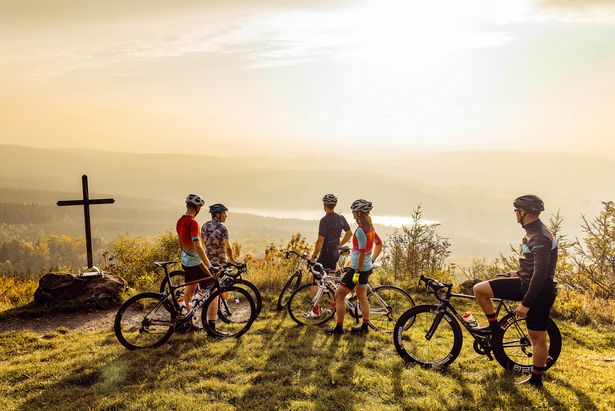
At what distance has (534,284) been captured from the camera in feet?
18.3

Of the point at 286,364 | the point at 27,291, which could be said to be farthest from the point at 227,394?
the point at 27,291

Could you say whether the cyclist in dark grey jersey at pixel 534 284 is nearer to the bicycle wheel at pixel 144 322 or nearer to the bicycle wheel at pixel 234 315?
the bicycle wheel at pixel 234 315

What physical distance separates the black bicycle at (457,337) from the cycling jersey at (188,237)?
379cm

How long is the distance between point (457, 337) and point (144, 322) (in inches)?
207

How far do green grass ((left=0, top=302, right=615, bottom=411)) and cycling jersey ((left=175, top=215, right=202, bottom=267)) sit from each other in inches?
58.0

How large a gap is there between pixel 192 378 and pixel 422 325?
3765mm

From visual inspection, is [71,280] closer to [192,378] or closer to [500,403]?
[192,378]

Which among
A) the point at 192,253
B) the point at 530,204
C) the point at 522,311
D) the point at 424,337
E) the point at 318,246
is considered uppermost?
the point at 530,204

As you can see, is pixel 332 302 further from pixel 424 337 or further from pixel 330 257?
pixel 424 337

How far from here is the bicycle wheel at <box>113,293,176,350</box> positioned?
7250mm

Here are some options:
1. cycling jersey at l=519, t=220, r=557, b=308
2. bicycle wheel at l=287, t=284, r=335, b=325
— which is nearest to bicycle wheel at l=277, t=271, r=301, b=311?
bicycle wheel at l=287, t=284, r=335, b=325

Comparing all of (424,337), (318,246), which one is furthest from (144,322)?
(424,337)

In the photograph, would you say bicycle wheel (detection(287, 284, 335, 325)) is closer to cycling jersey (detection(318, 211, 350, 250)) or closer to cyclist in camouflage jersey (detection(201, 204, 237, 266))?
cycling jersey (detection(318, 211, 350, 250))

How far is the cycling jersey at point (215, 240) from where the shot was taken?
8.98 metres
